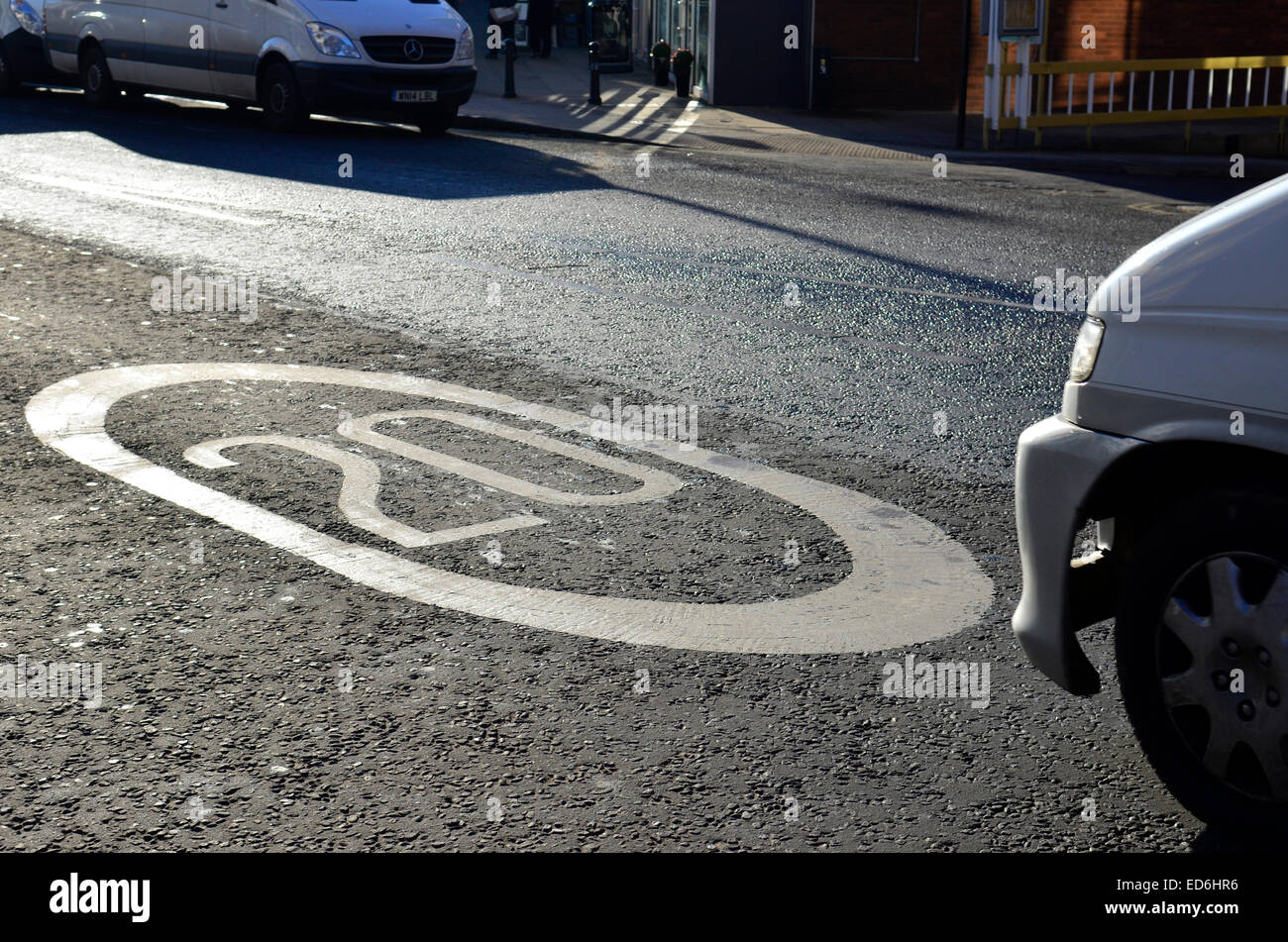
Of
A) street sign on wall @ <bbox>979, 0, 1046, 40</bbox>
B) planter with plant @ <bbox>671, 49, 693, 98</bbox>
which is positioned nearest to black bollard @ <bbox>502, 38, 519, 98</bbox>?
planter with plant @ <bbox>671, 49, 693, 98</bbox>

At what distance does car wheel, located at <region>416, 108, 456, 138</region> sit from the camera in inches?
682

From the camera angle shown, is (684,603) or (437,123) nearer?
(684,603)

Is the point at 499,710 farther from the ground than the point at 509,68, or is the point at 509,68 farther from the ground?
the point at 509,68

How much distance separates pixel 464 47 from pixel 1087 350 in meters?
15.4

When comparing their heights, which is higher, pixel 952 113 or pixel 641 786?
pixel 952 113

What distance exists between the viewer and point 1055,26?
24156mm

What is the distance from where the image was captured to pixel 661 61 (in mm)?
27094

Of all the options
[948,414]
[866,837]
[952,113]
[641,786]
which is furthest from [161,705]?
[952,113]

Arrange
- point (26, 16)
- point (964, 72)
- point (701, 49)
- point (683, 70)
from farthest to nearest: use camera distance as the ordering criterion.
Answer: point (683, 70) < point (701, 49) < point (26, 16) < point (964, 72)

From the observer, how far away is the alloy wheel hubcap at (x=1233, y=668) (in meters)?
2.77

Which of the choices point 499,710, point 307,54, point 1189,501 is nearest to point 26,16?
point 307,54

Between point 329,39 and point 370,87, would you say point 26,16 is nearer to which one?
point 329,39
